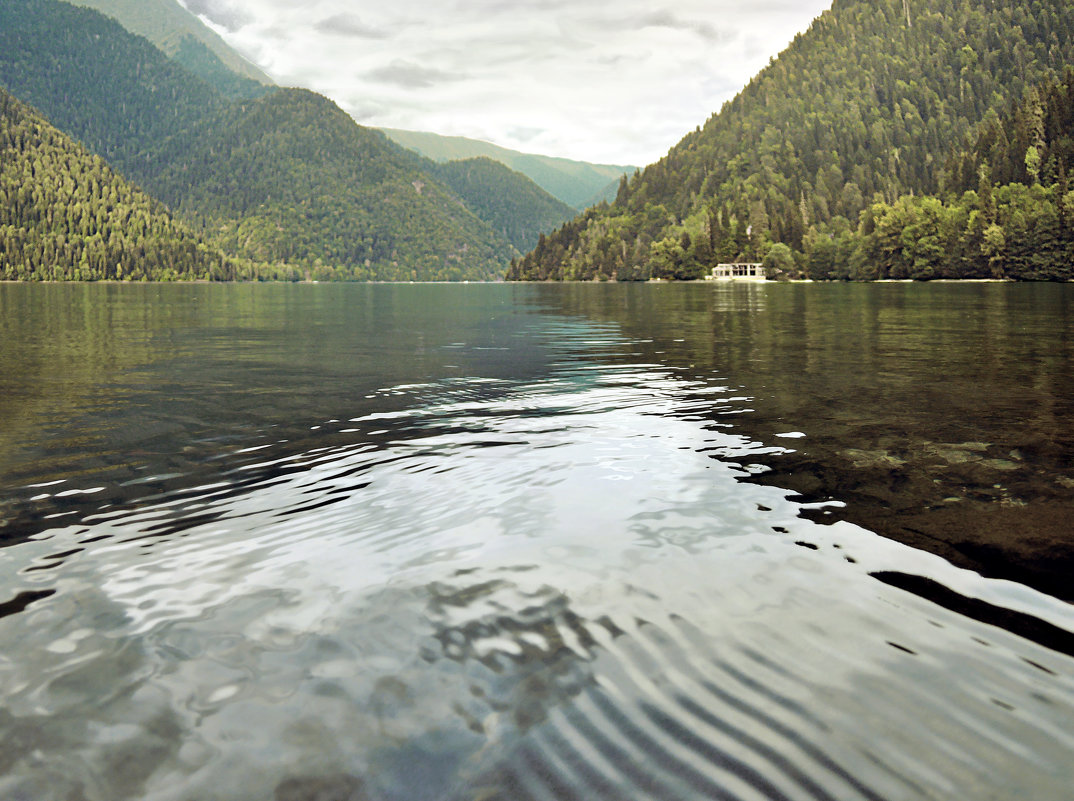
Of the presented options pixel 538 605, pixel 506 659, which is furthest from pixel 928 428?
pixel 506 659

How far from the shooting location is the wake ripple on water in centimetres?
493

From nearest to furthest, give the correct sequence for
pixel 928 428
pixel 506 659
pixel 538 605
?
pixel 506 659, pixel 538 605, pixel 928 428

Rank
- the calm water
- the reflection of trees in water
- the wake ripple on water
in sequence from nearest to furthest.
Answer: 1. the wake ripple on water
2. the calm water
3. the reflection of trees in water

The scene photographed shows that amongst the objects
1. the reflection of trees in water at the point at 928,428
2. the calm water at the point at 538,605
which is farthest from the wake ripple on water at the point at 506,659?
the reflection of trees in water at the point at 928,428

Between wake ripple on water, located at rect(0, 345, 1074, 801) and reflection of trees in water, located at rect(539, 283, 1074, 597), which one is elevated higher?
reflection of trees in water, located at rect(539, 283, 1074, 597)

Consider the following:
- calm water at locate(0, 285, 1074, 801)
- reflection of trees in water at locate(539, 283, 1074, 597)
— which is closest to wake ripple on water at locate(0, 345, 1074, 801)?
calm water at locate(0, 285, 1074, 801)

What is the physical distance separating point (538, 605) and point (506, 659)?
3.76ft

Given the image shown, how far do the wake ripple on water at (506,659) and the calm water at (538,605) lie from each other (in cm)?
3

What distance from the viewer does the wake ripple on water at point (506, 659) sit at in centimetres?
493

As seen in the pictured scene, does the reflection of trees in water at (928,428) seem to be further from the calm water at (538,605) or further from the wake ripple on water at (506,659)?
the wake ripple on water at (506,659)

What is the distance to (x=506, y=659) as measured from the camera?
6.41m

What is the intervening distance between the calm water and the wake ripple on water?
3 centimetres

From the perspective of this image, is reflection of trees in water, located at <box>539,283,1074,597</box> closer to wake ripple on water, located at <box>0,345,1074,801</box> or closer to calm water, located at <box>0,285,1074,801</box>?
calm water, located at <box>0,285,1074,801</box>

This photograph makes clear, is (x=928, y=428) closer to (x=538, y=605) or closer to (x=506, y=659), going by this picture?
(x=538, y=605)
